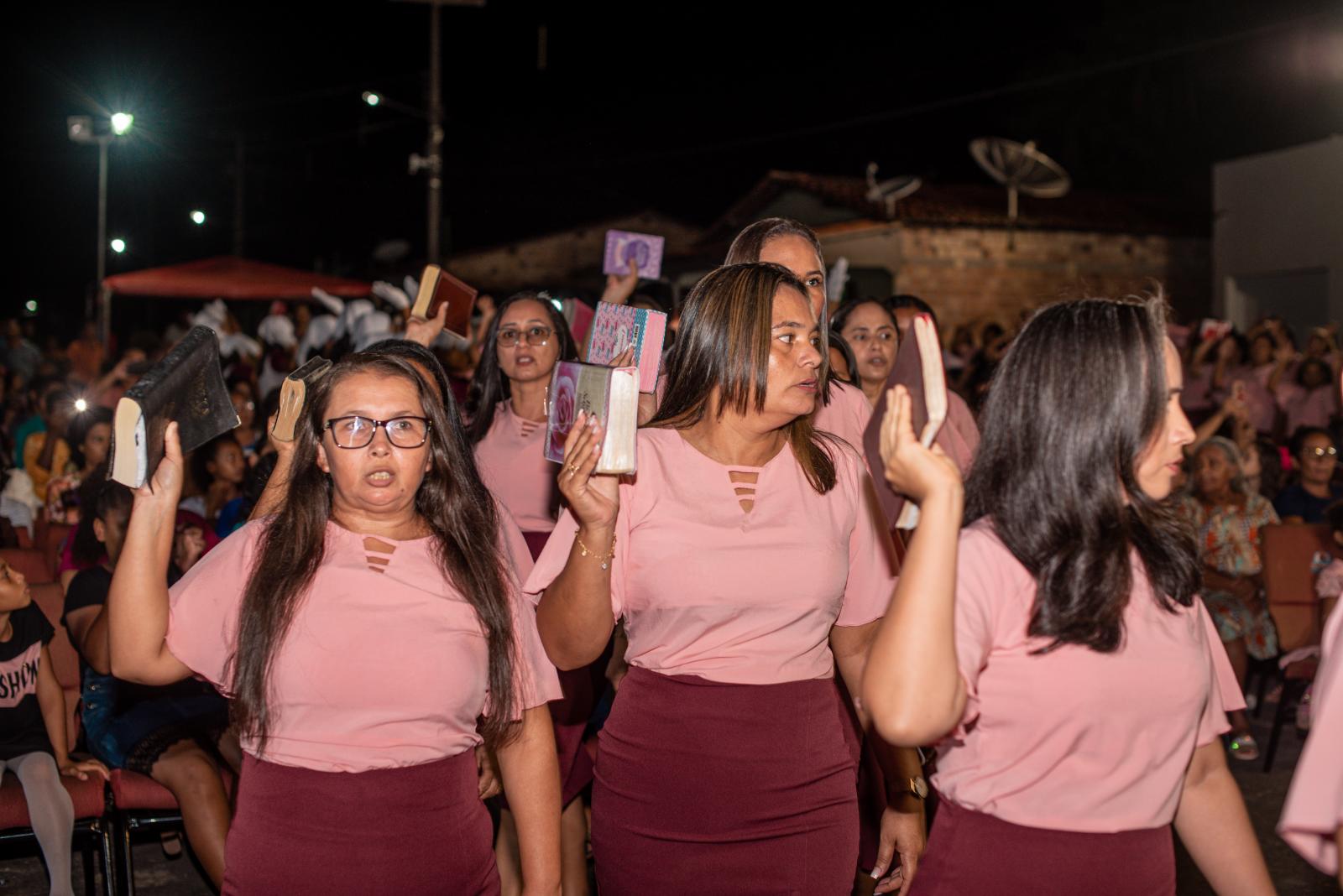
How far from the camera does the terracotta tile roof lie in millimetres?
21406

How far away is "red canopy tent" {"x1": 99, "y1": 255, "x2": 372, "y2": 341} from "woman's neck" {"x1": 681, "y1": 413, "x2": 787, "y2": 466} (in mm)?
16893

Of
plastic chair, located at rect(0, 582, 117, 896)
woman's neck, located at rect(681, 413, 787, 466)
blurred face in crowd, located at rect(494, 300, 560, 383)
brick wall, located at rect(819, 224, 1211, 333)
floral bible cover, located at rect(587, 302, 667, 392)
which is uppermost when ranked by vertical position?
brick wall, located at rect(819, 224, 1211, 333)

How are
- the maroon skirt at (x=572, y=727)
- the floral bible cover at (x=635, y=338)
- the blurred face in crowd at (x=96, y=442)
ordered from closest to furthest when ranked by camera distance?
the floral bible cover at (x=635, y=338), the maroon skirt at (x=572, y=727), the blurred face in crowd at (x=96, y=442)

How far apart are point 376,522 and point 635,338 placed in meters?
0.92

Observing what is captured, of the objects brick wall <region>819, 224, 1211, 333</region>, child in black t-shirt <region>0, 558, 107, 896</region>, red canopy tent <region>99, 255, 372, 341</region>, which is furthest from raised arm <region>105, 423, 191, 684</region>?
brick wall <region>819, 224, 1211, 333</region>

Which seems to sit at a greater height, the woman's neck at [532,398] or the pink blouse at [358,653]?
the woman's neck at [532,398]

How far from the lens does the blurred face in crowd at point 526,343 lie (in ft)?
16.7

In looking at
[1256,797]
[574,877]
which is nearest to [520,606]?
[574,877]

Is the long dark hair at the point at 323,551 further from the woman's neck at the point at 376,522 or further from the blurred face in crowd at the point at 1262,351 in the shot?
the blurred face in crowd at the point at 1262,351

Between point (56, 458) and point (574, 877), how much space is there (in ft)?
19.8

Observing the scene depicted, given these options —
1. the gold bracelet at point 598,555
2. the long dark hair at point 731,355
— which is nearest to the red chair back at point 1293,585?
the long dark hair at point 731,355

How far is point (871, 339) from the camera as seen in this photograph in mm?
5590

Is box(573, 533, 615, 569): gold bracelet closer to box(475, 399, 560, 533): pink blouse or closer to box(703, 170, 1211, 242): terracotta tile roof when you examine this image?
box(475, 399, 560, 533): pink blouse

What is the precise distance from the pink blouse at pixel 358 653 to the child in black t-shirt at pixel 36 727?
217cm
